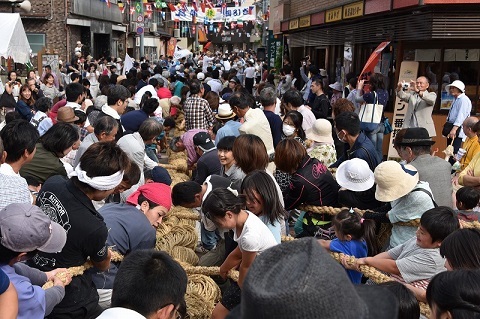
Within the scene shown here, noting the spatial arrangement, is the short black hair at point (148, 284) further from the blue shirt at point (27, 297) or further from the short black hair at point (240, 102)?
the short black hair at point (240, 102)

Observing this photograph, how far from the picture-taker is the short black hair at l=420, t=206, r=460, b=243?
3.47 m

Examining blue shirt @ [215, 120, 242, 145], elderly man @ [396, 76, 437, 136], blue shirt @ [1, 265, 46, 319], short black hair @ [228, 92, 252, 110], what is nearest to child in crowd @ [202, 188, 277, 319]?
blue shirt @ [1, 265, 46, 319]

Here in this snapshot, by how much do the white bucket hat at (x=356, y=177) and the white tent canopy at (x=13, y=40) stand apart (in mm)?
12180

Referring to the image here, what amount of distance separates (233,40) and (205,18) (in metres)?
29.8

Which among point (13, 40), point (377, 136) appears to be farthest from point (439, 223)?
point (13, 40)

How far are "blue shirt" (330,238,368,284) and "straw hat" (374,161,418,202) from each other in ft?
1.32

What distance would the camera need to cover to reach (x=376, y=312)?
4.99 feet

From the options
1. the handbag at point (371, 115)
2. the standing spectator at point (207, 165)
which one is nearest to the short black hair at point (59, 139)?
the standing spectator at point (207, 165)

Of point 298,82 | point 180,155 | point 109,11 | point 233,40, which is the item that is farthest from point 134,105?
point 233,40

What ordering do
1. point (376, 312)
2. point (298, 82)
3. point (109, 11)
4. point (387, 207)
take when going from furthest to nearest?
point (109, 11), point (298, 82), point (387, 207), point (376, 312)

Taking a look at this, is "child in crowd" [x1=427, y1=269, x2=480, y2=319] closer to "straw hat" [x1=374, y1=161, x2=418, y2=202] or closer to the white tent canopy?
"straw hat" [x1=374, y1=161, x2=418, y2=202]

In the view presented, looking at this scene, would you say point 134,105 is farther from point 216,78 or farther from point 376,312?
point 376,312

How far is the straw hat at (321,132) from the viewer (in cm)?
655

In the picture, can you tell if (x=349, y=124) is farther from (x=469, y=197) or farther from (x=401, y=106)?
(x=401, y=106)
